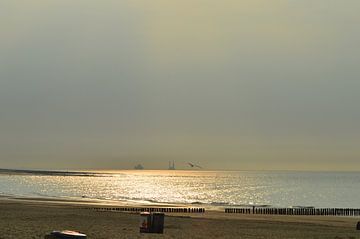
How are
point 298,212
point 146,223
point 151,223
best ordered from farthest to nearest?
point 298,212, point 146,223, point 151,223

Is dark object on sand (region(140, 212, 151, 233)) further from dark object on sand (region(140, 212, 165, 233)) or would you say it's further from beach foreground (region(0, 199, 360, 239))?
beach foreground (region(0, 199, 360, 239))

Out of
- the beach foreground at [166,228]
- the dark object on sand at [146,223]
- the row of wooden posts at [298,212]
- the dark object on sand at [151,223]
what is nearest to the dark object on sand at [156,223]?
the dark object on sand at [151,223]

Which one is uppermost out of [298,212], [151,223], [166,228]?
[151,223]

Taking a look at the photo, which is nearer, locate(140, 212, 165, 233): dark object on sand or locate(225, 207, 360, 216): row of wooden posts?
locate(140, 212, 165, 233): dark object on sand

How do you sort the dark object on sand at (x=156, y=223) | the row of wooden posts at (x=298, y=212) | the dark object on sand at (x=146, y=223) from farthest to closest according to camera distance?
the row of wooden posts at (x=298, y=212), the dark object on sand at (x=156, y=223), the dark object on sand at (x=146, y=223)

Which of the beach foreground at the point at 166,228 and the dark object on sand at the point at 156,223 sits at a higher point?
the dark object on sand at the point at 156,223

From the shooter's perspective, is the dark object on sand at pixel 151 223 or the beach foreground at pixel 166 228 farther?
the dark object on sand at pixel 151 223

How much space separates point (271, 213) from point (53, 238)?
4886cm

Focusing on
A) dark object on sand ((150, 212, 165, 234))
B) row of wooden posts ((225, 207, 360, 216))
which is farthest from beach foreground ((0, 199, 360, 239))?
row of wooden posts ((225, 207, 360, 216))

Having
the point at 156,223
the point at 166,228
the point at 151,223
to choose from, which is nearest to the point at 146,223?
the point at 151,223

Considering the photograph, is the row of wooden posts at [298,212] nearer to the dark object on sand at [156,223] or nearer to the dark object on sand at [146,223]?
the dark object on sand at [156,223]

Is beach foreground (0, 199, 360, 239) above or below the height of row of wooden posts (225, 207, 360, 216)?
below

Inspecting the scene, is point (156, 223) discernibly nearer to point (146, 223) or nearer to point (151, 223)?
point (151, 223)

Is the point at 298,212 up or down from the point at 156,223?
down
